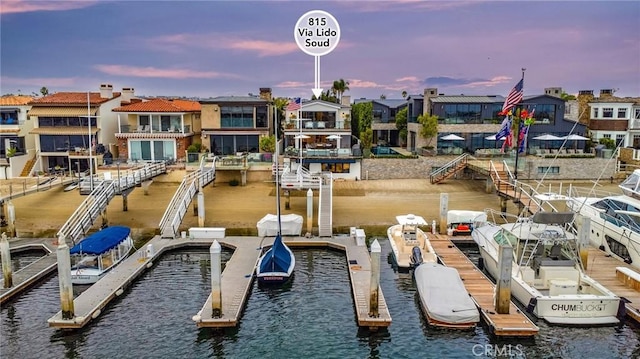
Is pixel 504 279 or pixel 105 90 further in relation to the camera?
pixel 105 90

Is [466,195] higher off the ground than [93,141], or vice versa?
[93,141]

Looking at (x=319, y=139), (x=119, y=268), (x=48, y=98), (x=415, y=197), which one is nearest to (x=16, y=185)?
(x=48, y=98)

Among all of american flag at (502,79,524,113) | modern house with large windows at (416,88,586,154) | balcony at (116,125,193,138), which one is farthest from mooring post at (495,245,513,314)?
balcony at (116,125,193,138)

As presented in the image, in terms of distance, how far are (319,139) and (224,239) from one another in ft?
68.8

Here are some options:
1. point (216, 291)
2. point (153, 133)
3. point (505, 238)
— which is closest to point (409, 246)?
point (505, 238)

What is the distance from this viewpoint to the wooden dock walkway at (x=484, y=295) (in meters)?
18.1

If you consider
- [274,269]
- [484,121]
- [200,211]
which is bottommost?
[274,269]

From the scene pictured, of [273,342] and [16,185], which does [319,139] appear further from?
[273,342]

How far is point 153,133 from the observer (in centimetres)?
4703

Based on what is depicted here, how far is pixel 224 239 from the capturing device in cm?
2967

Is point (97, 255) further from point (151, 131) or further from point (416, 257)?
point (151, 131)

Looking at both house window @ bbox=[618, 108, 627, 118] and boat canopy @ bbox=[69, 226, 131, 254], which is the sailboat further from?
house window @ bbox=[618, 108, 627, 118]

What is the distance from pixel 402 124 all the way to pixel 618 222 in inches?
1365

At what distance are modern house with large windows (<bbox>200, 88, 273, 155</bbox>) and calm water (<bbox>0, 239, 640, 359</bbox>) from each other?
2704cm
